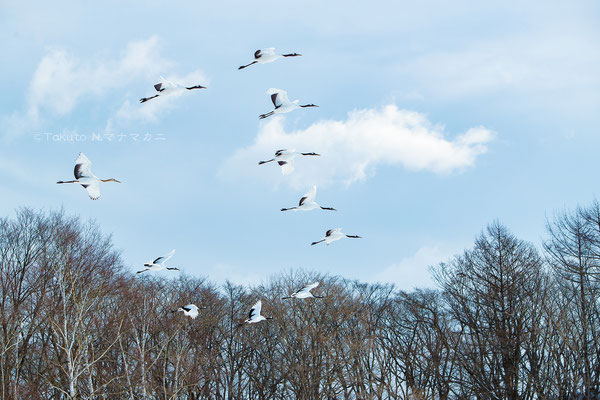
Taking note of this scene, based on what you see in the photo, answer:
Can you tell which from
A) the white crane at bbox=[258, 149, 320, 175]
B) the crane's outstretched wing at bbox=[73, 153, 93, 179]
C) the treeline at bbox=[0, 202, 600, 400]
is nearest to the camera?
the crane's outstretched wing at bbox=[73, 153, 93, 179]

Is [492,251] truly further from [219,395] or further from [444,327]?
[219,395]

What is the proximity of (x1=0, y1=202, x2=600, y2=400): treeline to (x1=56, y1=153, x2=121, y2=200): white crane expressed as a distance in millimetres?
12212

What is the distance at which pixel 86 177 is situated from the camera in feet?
45.3

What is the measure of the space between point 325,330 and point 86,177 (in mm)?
19879

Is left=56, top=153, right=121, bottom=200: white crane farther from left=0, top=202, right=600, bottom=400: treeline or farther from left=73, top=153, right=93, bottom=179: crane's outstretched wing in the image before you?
left=0, top=202, right=600, bottom=400: treeline

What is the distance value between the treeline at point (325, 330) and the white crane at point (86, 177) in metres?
12.2

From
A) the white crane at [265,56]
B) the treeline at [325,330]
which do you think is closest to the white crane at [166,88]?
the white crane at [265,56]

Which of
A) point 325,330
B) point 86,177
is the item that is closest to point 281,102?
point 86,177

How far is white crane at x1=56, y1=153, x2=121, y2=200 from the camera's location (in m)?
13.7

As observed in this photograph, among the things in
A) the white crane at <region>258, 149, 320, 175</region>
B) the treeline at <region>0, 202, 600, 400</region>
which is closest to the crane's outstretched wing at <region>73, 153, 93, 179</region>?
the white crane at <region>258, 149, 320, 175</region>

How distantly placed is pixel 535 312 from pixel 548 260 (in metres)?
3.44

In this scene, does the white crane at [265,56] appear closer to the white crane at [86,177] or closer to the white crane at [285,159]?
the white crane at [285,159]

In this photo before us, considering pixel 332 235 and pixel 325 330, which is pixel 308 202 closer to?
pixel 332 235

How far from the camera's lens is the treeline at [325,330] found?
27.0 m
